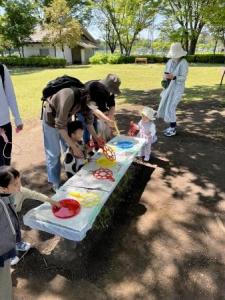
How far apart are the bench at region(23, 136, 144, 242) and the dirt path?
44cm

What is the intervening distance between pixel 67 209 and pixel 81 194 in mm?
329

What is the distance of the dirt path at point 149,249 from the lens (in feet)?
8.55

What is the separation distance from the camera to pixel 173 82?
6145 millimetres

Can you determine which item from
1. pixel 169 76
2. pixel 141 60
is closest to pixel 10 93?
pixel 169 76

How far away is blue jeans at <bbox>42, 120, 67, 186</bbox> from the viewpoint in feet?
11.8

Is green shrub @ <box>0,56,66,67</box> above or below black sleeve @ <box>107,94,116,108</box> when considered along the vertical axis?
below

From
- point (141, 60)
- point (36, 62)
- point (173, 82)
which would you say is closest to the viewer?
point (173, 82)

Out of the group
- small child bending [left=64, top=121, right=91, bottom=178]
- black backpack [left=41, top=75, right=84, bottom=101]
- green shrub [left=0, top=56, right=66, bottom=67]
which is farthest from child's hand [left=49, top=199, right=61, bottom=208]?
green shrub [left=0, top=56, right=66, bottom=67]

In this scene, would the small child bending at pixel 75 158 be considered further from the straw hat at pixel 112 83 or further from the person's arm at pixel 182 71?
the person's arm at pixel 182 71

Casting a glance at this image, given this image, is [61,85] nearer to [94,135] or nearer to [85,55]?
[94,135]

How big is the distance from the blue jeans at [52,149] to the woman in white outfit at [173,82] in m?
3.17

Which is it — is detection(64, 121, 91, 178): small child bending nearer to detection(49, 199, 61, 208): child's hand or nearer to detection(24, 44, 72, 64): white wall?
detection(49, 199, 61, 208): child's hand

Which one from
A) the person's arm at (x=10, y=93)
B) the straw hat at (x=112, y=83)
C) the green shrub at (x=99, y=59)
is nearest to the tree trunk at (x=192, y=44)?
the green shrub at (x=99, y=59)

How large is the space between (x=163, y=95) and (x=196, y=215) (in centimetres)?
329
